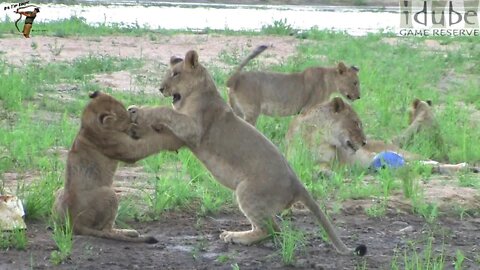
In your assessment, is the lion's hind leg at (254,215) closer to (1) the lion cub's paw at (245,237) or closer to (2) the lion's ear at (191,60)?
(1) the lion cub's paw at (245,237)

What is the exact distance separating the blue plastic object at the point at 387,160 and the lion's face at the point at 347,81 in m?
2.72

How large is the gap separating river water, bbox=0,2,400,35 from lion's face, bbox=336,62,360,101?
8.60m

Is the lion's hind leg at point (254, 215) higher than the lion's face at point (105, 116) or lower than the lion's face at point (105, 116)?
lower

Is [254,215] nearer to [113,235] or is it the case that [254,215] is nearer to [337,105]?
[113,235]

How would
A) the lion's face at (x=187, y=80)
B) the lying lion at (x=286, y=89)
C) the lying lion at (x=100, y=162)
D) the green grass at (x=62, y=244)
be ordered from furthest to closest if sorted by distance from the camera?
the lying lion at (x=286, y=89), the lion's face at (x=187, y=80), the lying lion at (x=100, y=162), the green grass at (x=62, y=244)

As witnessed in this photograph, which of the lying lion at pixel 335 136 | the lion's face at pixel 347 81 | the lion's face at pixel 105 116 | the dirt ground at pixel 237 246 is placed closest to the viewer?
the dirt ground at pixel 237 246

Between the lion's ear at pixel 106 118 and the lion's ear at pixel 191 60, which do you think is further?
the lion's ear at pixel 191 60

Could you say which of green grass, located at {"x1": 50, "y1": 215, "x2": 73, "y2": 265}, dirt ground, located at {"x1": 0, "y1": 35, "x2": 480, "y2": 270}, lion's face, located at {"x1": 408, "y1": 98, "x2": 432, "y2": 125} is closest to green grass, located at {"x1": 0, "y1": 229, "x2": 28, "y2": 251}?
dirt ground, located at {"x1": 0, "y1": 35, "x2": 480, "y2": 270}

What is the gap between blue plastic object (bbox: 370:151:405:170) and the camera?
322 inches

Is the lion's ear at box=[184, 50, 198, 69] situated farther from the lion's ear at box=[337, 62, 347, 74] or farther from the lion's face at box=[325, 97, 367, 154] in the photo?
the lion's ear at box=[337, 62, 347, 74]

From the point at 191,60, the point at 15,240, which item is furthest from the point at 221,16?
the point at 15,240

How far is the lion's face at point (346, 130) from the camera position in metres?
8.75

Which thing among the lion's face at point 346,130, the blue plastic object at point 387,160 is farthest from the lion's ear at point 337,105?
the blue plastic object at point 387,160

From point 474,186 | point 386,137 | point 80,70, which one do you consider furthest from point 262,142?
point 80,70
